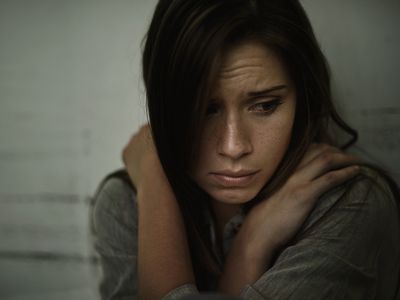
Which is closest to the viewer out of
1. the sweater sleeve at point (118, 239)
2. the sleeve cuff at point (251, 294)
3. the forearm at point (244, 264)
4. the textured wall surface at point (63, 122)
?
the sleeve cuff at point (251, 294)

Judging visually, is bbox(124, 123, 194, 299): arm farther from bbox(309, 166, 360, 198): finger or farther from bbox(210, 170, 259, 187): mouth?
bbox(309, 166, 360, 198): finger

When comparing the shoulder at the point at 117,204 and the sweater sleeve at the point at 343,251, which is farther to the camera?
the shoulder at the point at 117,204

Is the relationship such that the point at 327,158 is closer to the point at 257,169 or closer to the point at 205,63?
the point at 257,169

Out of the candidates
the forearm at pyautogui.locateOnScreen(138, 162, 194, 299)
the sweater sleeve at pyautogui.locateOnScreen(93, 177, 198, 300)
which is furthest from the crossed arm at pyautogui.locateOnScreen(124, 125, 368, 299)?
the sweater sleeve at pyautogui.locateOnScreen(93, 177, 198, 300)

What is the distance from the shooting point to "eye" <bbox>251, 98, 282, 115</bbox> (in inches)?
35.8

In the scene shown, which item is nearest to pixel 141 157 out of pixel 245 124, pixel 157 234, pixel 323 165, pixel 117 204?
pixel 117 204

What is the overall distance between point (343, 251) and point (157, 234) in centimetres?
40

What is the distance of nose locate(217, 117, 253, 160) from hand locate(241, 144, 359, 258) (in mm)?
140

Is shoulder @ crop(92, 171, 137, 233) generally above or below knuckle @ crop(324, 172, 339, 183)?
below

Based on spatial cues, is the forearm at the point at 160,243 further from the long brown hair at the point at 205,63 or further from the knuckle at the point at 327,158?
the knuckle at the point at 327,158

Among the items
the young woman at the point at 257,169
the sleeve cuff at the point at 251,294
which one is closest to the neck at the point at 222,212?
the young woman at the point at 257,169

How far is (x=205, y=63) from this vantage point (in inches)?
33.3

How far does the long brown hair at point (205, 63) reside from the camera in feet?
2.76

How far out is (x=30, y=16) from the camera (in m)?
1.50
